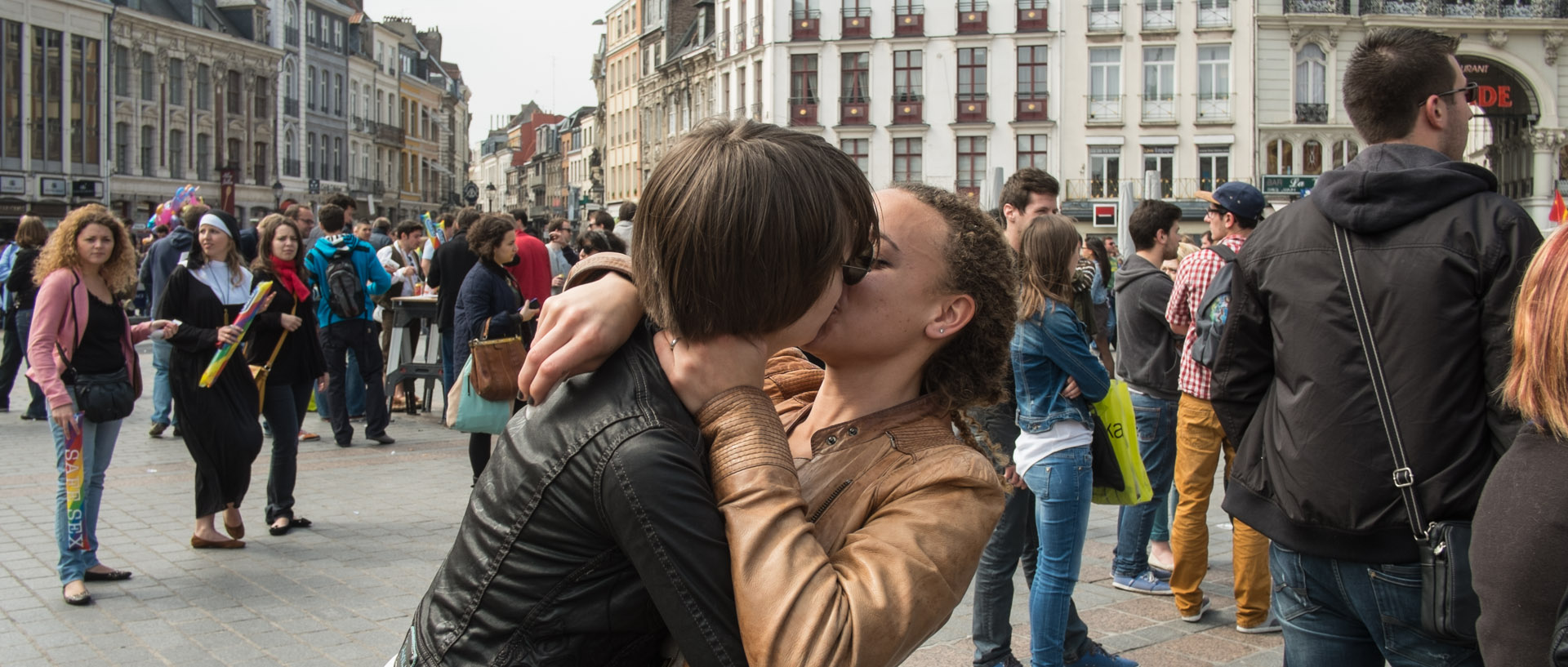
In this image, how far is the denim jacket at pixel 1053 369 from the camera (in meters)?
4.55

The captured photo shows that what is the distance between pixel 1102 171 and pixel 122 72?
3727 centimetres

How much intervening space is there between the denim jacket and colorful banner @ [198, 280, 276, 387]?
4.41 metres

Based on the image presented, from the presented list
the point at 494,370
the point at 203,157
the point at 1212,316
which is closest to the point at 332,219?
the point at 494,370

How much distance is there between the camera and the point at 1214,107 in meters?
43.9

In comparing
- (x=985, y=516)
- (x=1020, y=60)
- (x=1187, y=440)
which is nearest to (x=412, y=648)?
(x=985, y=516)

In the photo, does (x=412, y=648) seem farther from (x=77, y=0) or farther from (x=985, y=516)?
(x=77, y=0)

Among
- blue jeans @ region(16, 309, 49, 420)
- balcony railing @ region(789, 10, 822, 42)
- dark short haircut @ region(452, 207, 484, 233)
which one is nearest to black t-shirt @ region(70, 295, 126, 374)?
dark short haircut @ region(452, 207, 484, 233)

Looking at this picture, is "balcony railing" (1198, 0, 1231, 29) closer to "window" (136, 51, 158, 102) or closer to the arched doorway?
the arched doorway

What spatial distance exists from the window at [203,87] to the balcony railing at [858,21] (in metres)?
26.9

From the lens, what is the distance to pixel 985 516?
172cm

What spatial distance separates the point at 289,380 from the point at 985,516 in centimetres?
666

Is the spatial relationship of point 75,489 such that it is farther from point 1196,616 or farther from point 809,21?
point 809,21

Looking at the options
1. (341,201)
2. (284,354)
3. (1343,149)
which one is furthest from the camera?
(1343,149)

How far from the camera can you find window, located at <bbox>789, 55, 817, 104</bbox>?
49.3m
